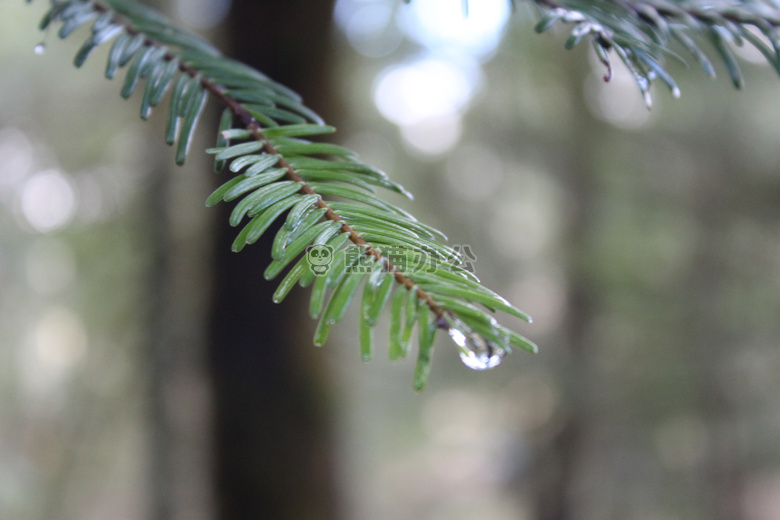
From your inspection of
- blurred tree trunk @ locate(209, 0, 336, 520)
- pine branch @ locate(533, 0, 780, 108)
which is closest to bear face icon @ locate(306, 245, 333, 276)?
pine branch @ locate(533, 0, 780, 108)

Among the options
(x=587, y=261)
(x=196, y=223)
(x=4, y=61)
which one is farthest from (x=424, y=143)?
(x=4, y=61)

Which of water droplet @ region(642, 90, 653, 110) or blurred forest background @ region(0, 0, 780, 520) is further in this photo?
blurred forest background @ region(0, 0, 780, 520)

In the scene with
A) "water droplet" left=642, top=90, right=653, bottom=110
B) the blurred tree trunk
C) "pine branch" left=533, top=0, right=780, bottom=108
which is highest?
"pine branch" left=533, top=0, right=780, bottom=108

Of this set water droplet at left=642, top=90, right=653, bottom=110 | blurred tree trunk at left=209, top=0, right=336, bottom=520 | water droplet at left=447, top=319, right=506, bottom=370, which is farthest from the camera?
blurred tree trunk at left=209, top=0, right=336, bottom=520

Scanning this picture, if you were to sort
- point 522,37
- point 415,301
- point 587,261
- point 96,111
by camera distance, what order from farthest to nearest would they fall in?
point 587,261
point 522,37
point 96,111
point 415,301

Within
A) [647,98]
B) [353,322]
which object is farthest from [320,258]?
[353,322]

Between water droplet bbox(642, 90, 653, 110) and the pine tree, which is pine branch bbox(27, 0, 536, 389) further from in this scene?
water droplet bbox(642, 90, 653, 110)

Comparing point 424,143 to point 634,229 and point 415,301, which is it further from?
point 415,301

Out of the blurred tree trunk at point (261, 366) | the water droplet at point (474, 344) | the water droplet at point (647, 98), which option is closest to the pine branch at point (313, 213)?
the water droplet at point (474, 344)
